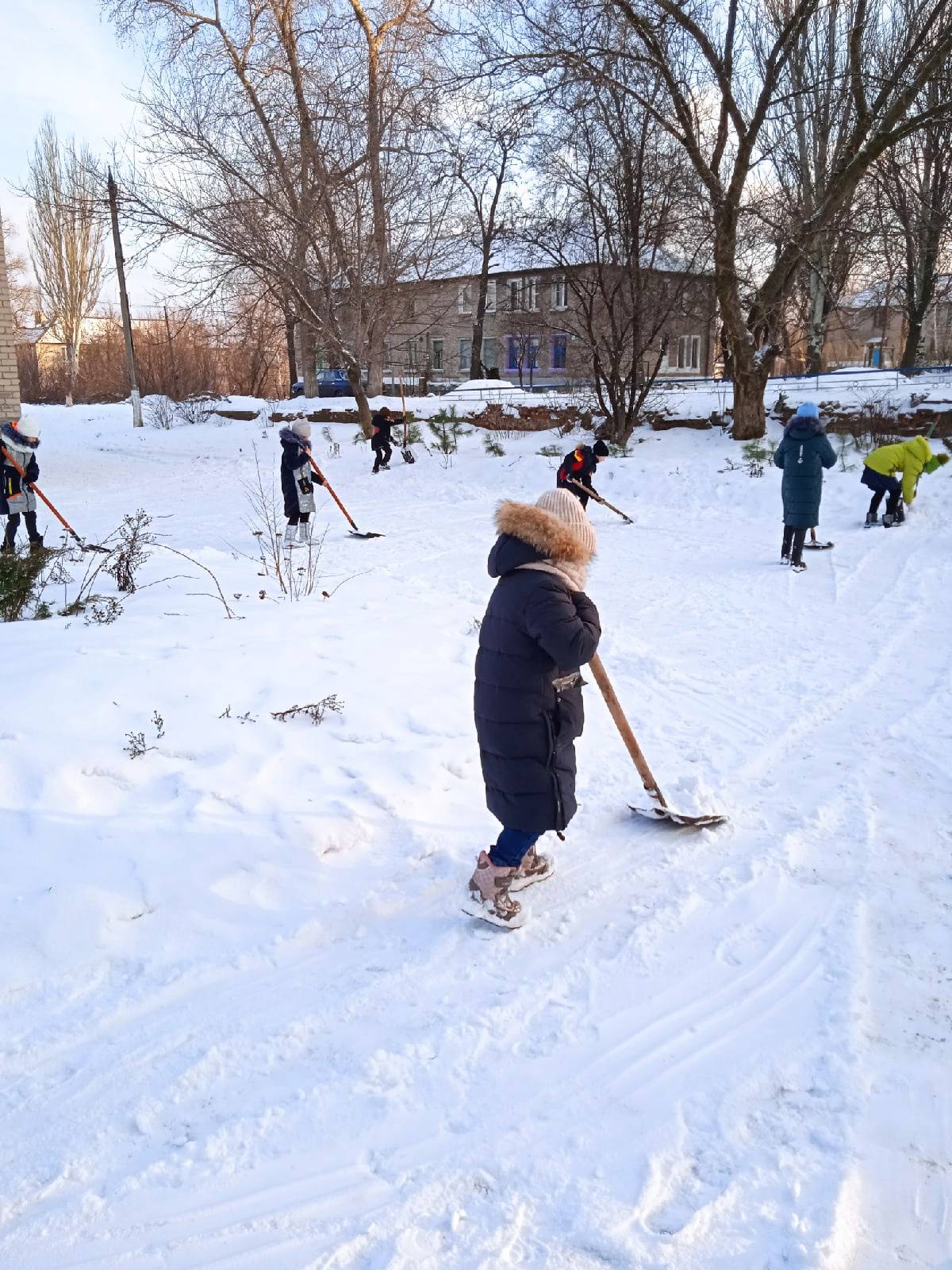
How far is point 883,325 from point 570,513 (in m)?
27.4

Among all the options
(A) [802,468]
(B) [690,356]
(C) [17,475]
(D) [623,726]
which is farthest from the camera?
(B) [690,356]

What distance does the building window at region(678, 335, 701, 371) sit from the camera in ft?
132

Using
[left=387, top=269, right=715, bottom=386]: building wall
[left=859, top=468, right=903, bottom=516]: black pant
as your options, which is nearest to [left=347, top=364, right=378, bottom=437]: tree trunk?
[left=387, top=269, right=715, bottom=386]: building wall

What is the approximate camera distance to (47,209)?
38031 millimetres

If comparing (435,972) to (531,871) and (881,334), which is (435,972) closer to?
(531,871)

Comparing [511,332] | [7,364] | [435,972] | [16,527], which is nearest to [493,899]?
[435,972]

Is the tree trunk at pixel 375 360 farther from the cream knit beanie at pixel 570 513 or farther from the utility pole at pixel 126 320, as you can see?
the cream knit beanie at pixel 570 513

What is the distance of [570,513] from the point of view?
127 inches

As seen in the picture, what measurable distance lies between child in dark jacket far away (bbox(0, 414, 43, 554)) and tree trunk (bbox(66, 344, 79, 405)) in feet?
102

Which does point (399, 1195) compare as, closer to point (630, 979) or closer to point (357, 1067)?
point (357, 1067)

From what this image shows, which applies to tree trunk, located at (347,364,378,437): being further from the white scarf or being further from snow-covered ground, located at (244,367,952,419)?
the white scarf

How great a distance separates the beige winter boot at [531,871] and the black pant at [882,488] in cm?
898

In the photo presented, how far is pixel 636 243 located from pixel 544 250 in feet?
6.85

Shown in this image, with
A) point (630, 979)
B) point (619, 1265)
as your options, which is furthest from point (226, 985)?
point (619, 1265)
